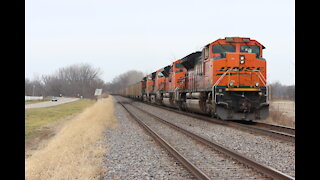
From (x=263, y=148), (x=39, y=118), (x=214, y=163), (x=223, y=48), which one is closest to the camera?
(x=214, y=163)

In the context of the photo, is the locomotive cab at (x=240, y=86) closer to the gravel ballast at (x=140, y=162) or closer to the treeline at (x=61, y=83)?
the gravel ballast at (x=140, y=162)

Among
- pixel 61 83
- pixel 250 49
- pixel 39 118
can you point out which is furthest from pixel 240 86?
pixel 61 83

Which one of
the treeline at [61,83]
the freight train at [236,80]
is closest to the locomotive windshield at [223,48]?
the freight train at [236,80]

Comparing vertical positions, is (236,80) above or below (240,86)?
above

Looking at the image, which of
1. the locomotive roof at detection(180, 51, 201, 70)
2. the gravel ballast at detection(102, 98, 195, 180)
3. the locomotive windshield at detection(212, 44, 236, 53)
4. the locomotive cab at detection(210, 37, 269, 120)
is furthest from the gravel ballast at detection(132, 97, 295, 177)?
the locomotive roof at detection(180, 51, 201, 70)

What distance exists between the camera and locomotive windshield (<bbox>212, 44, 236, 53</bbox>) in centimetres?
1284

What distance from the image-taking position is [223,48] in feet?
42.3

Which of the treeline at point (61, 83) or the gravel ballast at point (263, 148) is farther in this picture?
the treeline at point (61, 83)

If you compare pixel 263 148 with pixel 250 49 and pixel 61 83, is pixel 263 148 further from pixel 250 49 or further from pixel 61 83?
pixel 61 83

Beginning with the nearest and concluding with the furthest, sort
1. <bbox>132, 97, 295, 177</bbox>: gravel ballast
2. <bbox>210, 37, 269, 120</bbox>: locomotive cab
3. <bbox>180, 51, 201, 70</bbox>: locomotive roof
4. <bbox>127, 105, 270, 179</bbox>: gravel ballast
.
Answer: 1. <bbox>127, 105, 270, 179</bbox>: gravel ballast
2. <bbox>132, 97, 295, 177</bbox>: gravel ballast
3. <bbox>210, 37, 269, 120</bbox>: locomotive cab
4. <bbox>180, 51, 201, 70</bbox>: locomotive roof

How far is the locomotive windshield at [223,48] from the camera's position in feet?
42.1

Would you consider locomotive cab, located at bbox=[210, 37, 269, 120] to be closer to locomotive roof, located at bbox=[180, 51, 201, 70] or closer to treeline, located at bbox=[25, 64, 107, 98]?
locomotive roof, located at bbox=[180, 51, 201, 70]
